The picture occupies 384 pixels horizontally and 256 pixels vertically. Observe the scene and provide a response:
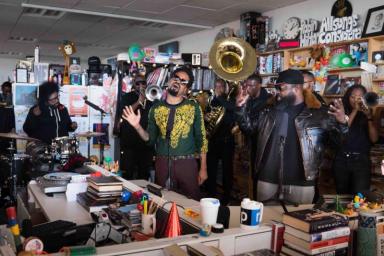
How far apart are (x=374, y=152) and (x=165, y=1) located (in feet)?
12.4

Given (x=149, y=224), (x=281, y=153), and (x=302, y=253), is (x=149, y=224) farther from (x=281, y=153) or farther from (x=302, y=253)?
(x=281, y=153)

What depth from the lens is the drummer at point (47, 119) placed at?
16.5 feet

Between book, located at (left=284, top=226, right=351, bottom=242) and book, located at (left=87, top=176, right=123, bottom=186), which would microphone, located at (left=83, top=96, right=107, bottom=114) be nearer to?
book, located at (left=87, top=176, right=123, bottom=186)

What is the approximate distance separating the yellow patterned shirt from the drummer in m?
2.22

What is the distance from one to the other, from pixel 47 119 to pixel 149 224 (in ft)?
12.1

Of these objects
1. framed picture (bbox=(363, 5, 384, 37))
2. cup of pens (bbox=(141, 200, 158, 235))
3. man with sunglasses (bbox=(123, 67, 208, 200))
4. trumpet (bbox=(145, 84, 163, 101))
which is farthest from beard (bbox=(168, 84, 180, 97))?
framed picture (bbox=(363, 5, 384, 37))

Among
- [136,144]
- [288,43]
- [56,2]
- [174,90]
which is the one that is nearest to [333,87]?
[288,43]

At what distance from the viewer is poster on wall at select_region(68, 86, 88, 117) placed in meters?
6.32

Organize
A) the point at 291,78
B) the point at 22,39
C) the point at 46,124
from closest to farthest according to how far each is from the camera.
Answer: the point at 291,78
the point at 46,124
the point at 22,39

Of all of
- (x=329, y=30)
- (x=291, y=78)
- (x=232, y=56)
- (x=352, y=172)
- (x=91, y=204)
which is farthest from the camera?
(x=329, y=30)

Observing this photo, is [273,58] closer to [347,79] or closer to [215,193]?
[347,79]

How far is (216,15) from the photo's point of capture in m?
7.13

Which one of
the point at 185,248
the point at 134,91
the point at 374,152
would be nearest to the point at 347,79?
the point at 374,152

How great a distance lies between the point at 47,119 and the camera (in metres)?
5.06
